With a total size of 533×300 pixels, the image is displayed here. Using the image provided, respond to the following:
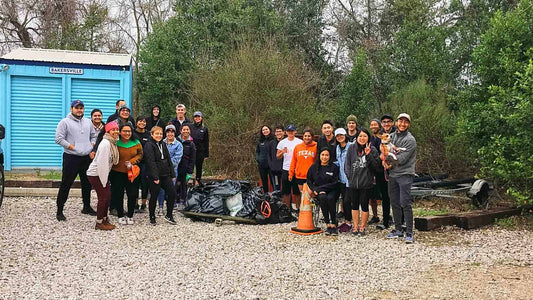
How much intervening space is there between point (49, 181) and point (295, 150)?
18.9 feet

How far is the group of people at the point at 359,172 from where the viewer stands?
7.11 meters

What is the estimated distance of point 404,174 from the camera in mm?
7082

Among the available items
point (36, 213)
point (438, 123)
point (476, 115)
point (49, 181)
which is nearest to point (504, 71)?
point (476, 115)

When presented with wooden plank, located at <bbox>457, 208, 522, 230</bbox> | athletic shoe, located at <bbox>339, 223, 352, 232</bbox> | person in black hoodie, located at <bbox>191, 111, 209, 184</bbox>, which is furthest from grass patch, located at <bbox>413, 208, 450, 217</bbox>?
person in black hoodie, located at <bbox>191, 111, 209, 184</bbox>

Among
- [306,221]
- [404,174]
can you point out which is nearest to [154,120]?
[306,221]

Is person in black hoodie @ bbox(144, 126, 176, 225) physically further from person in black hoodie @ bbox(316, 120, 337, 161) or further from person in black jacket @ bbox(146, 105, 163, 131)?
person in black hoodie @ bbox(316, 120, 337, 161)

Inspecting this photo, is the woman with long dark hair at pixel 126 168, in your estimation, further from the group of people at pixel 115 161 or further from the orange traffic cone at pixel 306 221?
the orange traffic cone at pixel 306 221

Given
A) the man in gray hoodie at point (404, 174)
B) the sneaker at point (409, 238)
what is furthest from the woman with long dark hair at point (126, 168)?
the sneaker at point (409, 238)

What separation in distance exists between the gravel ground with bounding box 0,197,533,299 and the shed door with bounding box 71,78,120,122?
5674 mm

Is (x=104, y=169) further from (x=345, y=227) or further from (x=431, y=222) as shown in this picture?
(x=431, y=222)

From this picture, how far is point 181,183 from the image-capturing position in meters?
9.62

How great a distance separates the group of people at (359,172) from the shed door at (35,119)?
24.4 ft

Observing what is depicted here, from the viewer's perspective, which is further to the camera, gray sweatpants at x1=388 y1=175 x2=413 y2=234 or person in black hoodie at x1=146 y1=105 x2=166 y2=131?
person in black hoodie at x1=146 y1=105 x2=166 y2=131

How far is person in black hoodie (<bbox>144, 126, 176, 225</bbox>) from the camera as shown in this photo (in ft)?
26.1
